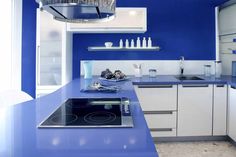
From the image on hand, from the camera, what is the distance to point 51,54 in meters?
4.09

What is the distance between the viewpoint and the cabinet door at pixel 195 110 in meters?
3.60

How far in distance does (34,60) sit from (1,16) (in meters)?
0.84

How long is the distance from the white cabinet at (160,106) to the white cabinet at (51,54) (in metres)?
1.24

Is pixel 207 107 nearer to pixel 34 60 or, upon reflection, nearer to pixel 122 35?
pixel 122 35

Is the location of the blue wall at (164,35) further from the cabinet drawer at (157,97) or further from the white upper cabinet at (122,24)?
the cabinet drawer at (157,97)

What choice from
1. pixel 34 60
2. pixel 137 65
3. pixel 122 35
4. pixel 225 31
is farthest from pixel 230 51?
pixel 34 60

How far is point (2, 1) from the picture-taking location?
397 centimetres

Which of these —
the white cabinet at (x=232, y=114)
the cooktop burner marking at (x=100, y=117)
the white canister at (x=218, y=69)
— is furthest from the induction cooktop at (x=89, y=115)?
the white canister at (x=218, y=69)

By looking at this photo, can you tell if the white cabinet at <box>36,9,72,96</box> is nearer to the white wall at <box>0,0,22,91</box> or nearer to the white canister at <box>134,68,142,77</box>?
the white wall at <box>0,0,22,91</box>

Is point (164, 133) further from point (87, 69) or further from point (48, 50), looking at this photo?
point (48, 50)

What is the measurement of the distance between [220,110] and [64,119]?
111 inches

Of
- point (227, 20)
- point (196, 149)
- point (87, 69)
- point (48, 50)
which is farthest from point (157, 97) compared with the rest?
point (48, 50)

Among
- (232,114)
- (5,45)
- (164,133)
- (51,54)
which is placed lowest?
(164,133)

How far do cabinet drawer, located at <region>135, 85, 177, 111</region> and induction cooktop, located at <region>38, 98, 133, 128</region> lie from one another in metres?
1.65
